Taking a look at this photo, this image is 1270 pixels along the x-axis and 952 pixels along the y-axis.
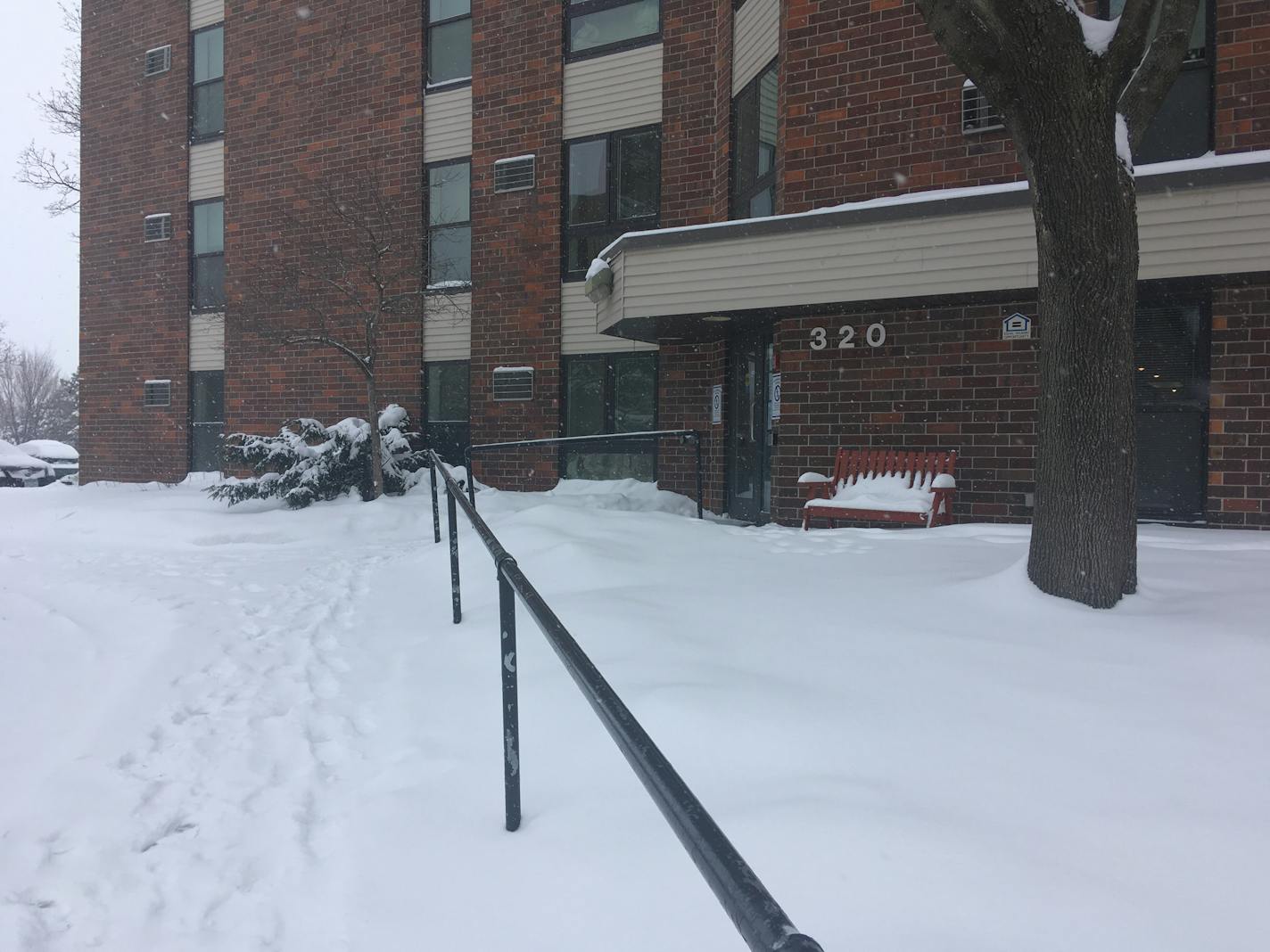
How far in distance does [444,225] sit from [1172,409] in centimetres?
1039

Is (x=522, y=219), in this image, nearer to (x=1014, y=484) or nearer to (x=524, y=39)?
(x=524, y=39)

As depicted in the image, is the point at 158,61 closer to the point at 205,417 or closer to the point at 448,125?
the point at 205,417

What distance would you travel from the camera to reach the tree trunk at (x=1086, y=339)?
159 inches

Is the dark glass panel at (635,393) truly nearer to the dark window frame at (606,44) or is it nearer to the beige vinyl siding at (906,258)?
the beige vinyl siding at (906,258)

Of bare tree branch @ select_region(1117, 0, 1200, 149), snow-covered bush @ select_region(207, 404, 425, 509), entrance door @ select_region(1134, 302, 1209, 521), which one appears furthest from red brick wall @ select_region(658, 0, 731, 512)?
bare tree branch @ select_region(1117, 0, 1200, 149)

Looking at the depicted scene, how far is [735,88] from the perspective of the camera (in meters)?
10.6

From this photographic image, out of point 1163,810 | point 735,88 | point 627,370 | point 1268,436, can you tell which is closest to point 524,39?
point 735,88

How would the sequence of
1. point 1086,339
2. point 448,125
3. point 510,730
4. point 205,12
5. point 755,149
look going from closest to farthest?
point 510,730 → point 1086,339 → point 755,149 → point 448,125 → point 205,12

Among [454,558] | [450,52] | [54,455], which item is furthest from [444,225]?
[54,455]

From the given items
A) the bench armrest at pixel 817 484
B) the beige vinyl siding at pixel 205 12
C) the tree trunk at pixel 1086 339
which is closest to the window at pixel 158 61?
the beige vinyl siding at pixel 205 12

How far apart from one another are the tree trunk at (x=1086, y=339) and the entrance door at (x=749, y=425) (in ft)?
17.5

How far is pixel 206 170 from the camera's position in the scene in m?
15.0

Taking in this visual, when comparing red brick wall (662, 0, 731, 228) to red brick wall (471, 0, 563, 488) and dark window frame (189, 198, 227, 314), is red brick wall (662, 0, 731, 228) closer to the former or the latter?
red brick wall (471, 0, 563, 488)

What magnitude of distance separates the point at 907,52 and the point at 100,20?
16.2m
